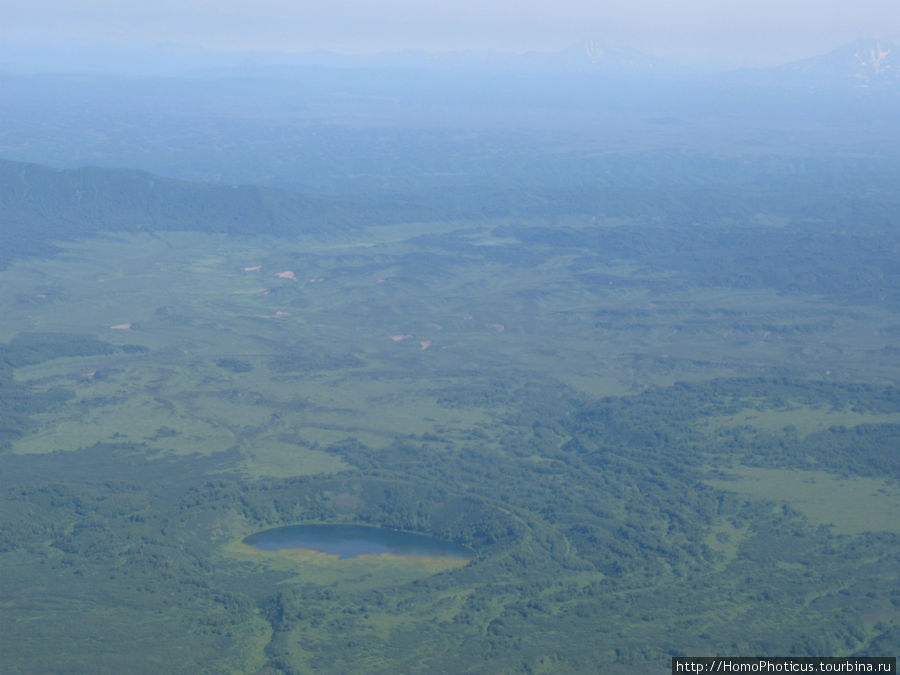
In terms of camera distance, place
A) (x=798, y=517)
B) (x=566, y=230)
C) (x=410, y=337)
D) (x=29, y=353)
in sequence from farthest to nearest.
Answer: (x=566, y=230) < (x=410, y=337) < (x=29, y=353) < (x=798, y=517)

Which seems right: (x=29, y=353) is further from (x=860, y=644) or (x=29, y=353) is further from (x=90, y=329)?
(x=860, y=644)

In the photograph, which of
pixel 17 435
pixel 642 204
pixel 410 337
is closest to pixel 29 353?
pixel 17 435

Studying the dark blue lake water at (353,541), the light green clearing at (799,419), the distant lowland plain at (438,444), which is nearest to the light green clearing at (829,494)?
the distant lowland plain at (438,444)

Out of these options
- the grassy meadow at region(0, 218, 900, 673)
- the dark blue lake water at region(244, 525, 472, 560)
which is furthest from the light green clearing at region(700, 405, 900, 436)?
the dark blue lake water at region(244, 525, 472, 560)

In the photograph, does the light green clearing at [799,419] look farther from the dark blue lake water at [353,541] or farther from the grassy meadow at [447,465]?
the dark blue lake water at [353,541]

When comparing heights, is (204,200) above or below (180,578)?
above

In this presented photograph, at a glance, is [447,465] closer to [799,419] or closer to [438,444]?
[438,444]
